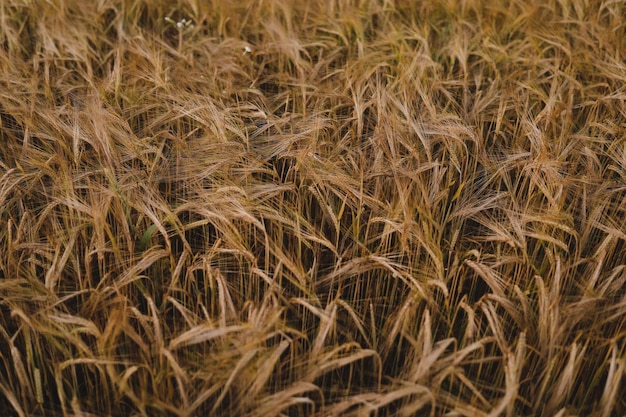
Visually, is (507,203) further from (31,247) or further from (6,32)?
(6,32)

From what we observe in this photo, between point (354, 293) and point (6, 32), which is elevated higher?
point (6, 32)

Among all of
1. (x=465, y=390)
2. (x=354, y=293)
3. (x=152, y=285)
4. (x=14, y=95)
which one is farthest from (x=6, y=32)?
(x=465, y=390)

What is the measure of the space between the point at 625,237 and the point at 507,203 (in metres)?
0.31

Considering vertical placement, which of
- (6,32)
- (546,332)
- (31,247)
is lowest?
(546,332)

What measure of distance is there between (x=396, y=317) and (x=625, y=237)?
0.54 metres

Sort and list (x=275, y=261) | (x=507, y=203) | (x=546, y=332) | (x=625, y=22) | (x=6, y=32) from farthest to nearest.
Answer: (x=625, y=22)
(x=6, y=32)
(x=507, y=203)
(x=275, y=261)
(x=546, y=332)

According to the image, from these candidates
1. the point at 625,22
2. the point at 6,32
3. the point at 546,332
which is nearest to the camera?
the point at 546,332

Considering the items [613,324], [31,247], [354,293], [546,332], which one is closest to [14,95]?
[31,247]

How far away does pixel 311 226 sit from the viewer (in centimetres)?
146

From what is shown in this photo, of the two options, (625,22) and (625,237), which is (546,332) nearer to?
(625,237)

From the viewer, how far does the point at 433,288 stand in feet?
4.51

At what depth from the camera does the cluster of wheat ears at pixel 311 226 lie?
1.23m

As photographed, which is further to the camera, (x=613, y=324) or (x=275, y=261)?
(x=275, y=261)

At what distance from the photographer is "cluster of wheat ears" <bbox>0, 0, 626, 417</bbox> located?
1.23 meters
